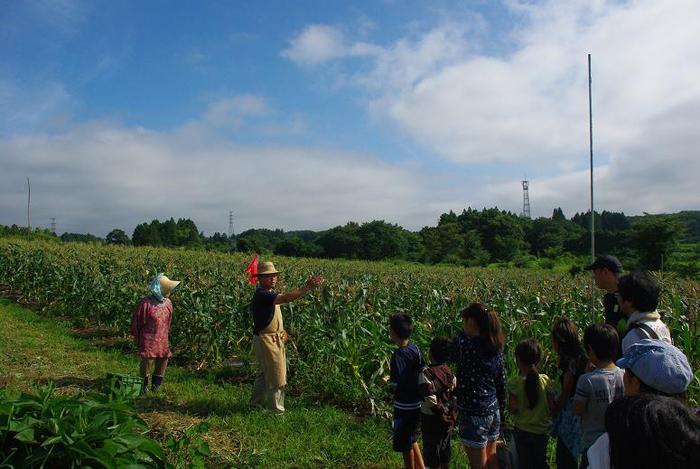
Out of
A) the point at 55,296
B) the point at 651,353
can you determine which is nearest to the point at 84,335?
the point at 55,296

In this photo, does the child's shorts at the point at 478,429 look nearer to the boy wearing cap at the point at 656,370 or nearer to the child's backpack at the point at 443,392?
the child's backpack at the point at 443,392

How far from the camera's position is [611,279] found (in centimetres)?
422

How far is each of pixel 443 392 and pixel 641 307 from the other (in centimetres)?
169

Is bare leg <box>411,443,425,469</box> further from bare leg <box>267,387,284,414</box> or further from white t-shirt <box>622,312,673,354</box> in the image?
bare leg <box>267,387,284,414</box>

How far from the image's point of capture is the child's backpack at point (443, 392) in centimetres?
427

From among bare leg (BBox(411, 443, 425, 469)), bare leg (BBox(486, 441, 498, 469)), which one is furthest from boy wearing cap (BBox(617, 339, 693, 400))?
bare leg (BBox(411, 443, 425, 469))

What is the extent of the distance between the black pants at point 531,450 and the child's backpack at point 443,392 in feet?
1.81

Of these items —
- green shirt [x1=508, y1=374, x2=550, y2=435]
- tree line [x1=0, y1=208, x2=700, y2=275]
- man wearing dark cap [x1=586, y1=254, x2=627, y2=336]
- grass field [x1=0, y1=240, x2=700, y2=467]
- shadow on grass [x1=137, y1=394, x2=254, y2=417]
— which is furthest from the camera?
tree line [x1=0, y1=208, x2=700, y2=275]

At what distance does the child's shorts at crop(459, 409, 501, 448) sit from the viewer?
13.4 ft

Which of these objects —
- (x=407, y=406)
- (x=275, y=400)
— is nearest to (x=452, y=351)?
(x=407, y=406)

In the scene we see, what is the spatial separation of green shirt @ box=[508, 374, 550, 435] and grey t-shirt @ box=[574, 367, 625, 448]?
0.53 meters

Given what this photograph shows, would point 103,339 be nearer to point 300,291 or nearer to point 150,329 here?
point 150,329

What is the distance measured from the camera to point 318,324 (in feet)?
24.0

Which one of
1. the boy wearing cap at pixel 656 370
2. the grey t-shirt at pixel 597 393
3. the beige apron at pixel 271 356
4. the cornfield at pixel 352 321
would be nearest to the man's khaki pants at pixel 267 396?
the beige apron at pixel 271 356
